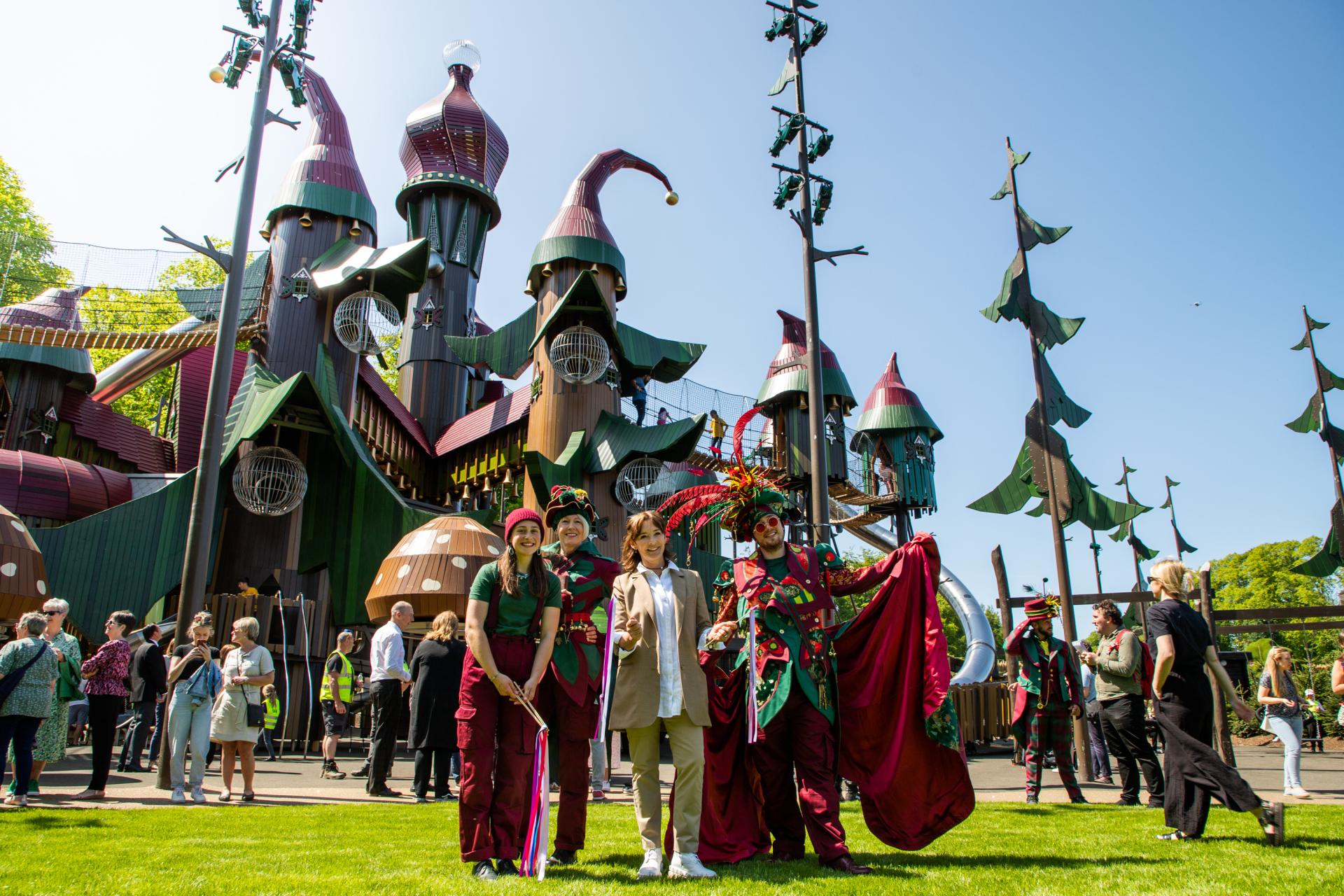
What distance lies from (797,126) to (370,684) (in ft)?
27.2

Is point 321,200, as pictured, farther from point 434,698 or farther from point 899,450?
point 899,450

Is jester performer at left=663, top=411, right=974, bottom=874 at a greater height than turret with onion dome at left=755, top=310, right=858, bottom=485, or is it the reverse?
turret with onion dome at left=755, top=310, right=858, bottom=485

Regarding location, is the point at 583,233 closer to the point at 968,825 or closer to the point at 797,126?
the point at 797,126

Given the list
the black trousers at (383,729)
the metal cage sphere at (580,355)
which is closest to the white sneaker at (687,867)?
the black trousers at (383,729)

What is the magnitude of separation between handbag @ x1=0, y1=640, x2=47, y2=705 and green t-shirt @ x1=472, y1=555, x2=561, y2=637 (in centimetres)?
493

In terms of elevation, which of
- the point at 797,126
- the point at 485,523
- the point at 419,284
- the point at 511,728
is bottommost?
the point at 511,728

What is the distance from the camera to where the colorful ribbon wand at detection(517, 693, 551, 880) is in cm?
430

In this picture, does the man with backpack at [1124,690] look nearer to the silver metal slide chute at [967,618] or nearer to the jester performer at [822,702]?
the jester performer at [822,702]

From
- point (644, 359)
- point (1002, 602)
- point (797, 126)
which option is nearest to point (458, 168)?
point (644, 359)

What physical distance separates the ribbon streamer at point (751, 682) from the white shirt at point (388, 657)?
550 centimetres

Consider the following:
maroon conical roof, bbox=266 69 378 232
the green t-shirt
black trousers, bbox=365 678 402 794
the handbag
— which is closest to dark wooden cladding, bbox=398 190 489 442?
maroon conical roof, bbox=266 69 378 232

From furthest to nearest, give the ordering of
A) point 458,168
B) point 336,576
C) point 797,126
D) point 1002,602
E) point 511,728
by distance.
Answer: point 458,168 → point 336,576 → point 1002,602 → point 797,126 → point 511,728

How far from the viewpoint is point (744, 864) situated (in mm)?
4773

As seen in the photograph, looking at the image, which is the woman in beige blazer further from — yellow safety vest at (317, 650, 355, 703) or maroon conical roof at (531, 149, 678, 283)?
maroon conical roof at (531, 149, 678, 283)
